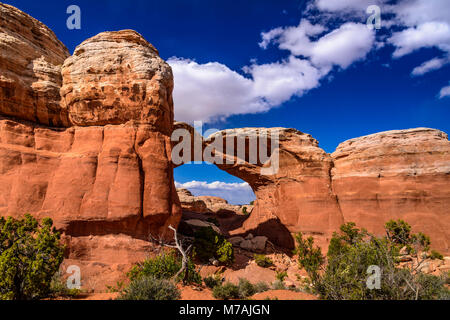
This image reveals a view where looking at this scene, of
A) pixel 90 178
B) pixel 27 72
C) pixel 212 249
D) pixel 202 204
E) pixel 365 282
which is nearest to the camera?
pixel 365 282

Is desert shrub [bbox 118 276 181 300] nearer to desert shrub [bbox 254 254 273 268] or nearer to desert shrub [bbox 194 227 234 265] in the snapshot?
desert shrub [bbox 194 227 234 265]

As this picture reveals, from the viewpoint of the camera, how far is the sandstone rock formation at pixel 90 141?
1211 cm

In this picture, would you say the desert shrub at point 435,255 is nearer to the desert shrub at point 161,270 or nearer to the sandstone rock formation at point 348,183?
the sandstone rock formation at point 348,183

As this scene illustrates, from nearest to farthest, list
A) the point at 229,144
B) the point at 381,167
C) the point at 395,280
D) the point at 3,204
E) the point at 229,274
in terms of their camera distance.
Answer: the point at 395,280, the point at 3,204, the point at 229,274, the point at 381,167, the point at 229,144

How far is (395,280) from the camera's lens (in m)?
8.42

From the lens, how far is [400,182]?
18547 mm

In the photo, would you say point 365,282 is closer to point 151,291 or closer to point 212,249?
point 151,291

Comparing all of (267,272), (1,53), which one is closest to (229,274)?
(267,272)

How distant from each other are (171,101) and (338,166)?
15.7 meters

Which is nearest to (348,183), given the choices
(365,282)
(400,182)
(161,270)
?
(400,182)

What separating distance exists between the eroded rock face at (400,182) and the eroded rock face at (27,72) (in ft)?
72.3

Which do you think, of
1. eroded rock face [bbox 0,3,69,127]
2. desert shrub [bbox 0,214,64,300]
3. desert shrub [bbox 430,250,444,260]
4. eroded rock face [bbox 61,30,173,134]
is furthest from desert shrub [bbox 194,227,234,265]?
desert shrub [bbox 430,250,444,260]

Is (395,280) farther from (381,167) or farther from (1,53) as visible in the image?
(1,53)

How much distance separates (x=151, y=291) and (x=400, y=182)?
19409 mm
